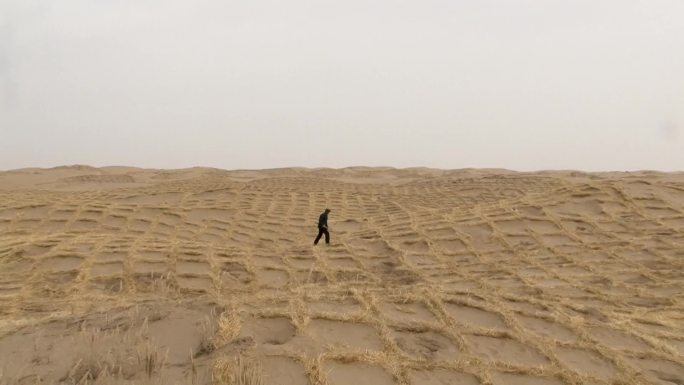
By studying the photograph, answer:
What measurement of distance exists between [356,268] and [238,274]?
216 cm

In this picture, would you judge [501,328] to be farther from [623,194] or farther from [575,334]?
[623,194]

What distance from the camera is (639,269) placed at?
7.92m

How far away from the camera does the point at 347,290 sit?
5.28 meters

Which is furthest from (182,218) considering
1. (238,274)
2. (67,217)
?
(238,274)

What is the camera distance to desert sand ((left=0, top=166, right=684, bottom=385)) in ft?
11.8

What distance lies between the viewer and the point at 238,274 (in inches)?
323

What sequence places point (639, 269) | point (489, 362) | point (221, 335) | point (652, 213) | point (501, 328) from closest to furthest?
point (221, 335) → point (489, 362) → point (501, 328) → point (639, 269) → point (652, 213)

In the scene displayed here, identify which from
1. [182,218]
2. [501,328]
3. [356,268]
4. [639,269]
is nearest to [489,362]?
[501,328]

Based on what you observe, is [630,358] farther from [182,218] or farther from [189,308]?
[182,218]

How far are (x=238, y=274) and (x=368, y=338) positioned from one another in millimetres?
4578

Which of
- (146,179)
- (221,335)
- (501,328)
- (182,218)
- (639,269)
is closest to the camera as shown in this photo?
(221,335)

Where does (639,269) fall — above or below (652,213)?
below

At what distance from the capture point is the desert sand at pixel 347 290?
11.8 feet

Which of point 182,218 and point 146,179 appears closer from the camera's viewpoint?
point 182,218
